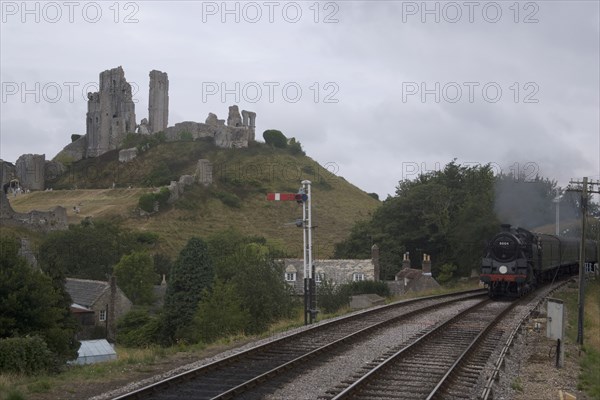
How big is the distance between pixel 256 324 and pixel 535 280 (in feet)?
45.4

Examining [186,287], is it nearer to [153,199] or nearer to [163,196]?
[153,199]

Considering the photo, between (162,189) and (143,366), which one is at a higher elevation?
(162,189)

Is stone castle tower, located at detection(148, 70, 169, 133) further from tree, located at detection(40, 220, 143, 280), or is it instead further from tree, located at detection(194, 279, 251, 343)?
tree, located at detection(194, 279, 251, 343)

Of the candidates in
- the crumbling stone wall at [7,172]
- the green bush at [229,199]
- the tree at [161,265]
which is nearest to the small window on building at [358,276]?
the tree at [161,265]

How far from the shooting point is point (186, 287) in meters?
42.4

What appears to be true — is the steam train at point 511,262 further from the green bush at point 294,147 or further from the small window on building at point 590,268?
the green bush at point 294,147

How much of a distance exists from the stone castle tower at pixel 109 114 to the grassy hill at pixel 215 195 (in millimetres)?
3364

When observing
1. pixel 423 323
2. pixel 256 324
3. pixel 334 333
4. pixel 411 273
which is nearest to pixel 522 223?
pixel 411 273

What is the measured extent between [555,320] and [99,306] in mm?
36214

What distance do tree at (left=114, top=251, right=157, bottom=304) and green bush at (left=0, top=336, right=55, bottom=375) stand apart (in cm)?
3993

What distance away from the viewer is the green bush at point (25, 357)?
1381cm

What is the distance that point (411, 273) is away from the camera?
163 feet

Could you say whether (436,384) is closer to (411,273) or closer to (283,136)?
(411,273)

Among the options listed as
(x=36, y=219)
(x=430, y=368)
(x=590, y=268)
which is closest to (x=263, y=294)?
(x=430, y=368)
